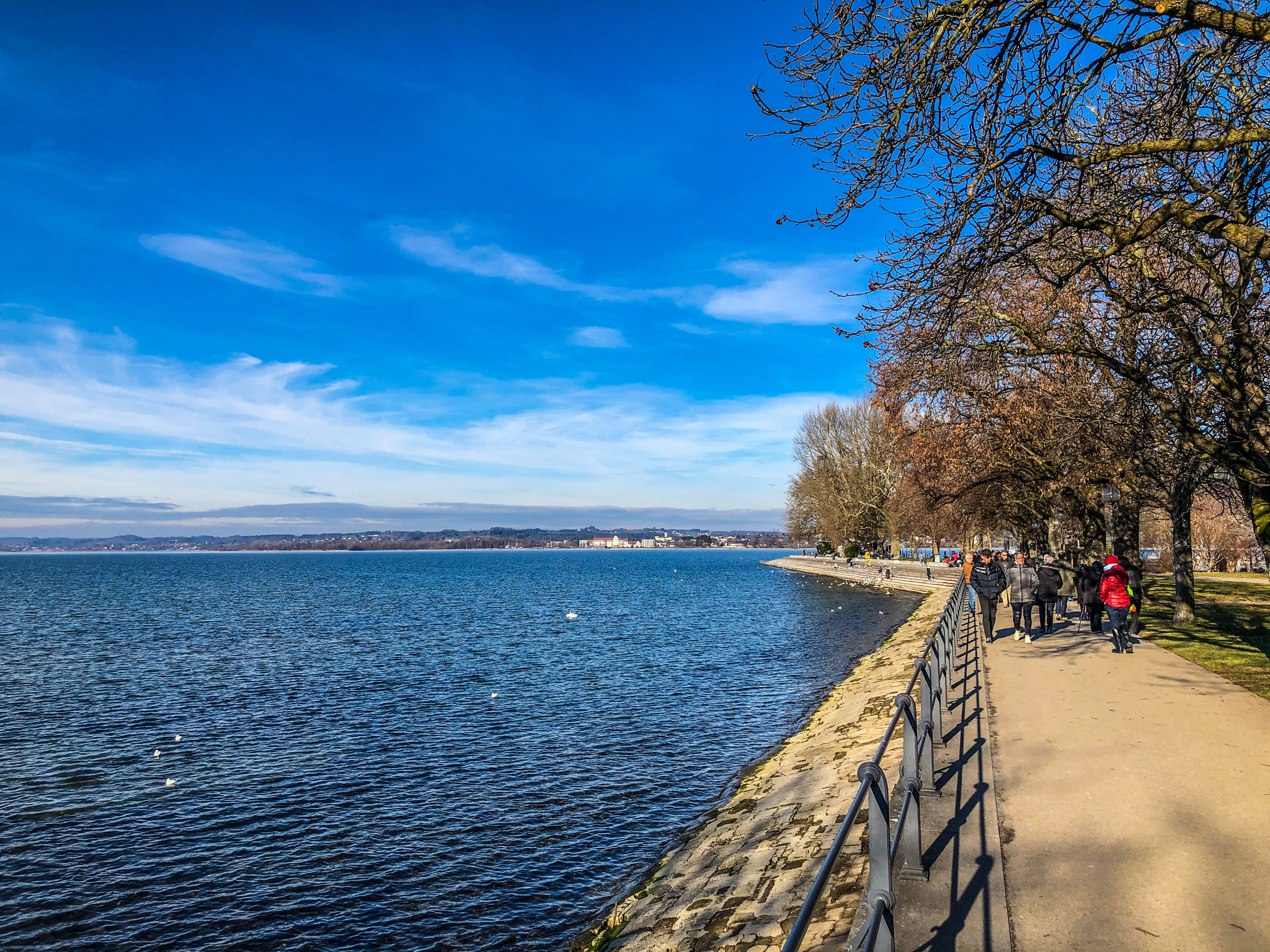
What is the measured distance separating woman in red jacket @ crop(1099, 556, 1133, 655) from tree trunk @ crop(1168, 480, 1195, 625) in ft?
15.8

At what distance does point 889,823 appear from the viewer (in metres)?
4.71

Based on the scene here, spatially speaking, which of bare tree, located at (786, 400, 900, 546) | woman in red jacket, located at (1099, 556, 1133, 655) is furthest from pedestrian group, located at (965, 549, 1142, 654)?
bare tree, located at (786, 400, 900, 546)

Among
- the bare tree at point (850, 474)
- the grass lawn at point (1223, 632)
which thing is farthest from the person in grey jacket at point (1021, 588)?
the bare tree at point (850, 474)

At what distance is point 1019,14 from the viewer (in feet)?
20.2

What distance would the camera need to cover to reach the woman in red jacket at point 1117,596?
15141mm

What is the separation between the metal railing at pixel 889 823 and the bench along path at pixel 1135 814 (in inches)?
25.7

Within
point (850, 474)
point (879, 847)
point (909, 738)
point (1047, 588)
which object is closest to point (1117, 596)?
point (1047, 588)

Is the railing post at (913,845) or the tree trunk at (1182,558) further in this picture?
the tree trunk at (1182,558)

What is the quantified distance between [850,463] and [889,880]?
232 ft

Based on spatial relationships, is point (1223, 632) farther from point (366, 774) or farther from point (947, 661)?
point (366, 774)

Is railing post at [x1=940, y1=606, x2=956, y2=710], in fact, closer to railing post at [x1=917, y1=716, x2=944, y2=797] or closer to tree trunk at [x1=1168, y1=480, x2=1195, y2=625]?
railing post at [x1=917, y1=716, x2=944, y2=797]

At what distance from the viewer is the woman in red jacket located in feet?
49.7

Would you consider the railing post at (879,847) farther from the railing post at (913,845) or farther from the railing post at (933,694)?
the railing post at (933,694)

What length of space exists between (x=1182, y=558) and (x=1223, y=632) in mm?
1941
